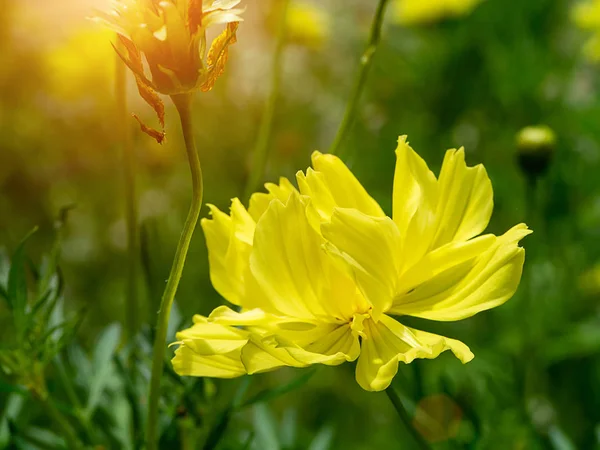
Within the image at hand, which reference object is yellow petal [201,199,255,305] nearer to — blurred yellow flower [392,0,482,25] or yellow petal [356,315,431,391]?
yellow petal [356,315,431,391]

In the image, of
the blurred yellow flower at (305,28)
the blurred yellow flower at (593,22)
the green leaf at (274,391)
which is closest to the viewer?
the green leaf at (274,391)

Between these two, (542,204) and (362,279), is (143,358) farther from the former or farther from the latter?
(542,204)

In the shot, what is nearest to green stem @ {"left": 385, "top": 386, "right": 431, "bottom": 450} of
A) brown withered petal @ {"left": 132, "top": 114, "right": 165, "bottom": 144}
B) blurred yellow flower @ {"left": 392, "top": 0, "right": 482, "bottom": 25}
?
brown withered petal @ {"left": 132, "top": 114, "right": 165, "bottom": 144}

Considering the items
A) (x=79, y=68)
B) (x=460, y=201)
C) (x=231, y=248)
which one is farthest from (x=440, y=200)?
(x=79, y=68)

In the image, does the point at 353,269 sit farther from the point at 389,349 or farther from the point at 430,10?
the point at 430,10

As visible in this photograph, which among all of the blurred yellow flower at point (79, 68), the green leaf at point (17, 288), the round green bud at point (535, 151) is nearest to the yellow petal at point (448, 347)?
the green leaf at point (17, 288)

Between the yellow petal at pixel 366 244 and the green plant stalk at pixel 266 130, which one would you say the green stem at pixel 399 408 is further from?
the green plant stalk at pixel 266 130
